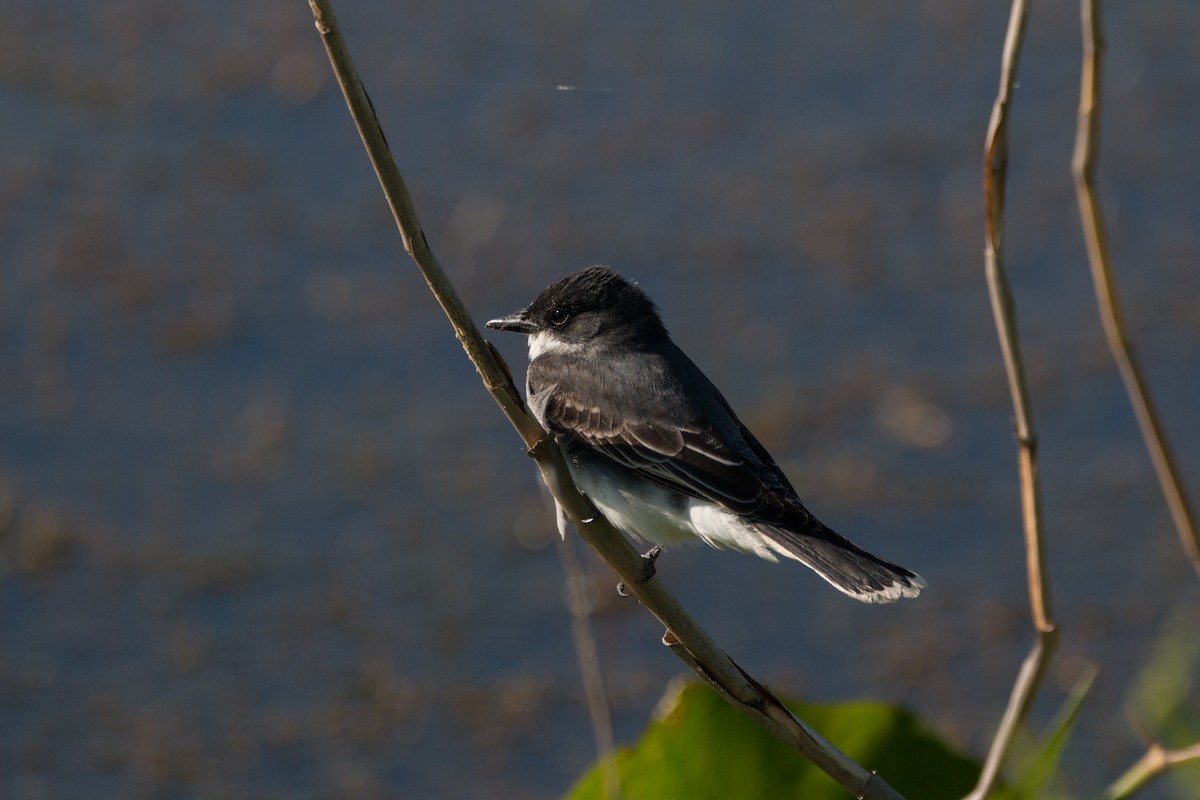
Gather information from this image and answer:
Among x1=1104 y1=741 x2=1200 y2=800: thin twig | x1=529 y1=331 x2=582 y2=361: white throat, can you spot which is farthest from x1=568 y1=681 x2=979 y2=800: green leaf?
x1=529 y1=331 x2=582 y2=361: white throat

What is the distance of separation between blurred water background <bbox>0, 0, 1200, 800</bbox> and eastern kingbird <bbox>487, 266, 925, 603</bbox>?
3.53 meters

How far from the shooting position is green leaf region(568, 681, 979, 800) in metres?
3.65

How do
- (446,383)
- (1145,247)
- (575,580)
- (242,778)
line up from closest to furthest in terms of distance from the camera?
(575,580)
(242,778)
(446,383)
(1145,247)

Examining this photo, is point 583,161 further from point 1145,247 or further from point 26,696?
point 26,696

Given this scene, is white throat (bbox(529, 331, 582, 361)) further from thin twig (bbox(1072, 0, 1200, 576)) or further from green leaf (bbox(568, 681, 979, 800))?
thin twig (bbox(1072, 0, 1200, 576))

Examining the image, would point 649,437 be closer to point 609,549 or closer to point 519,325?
point 519,325

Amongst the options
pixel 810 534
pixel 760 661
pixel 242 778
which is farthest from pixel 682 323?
pixel 810 534

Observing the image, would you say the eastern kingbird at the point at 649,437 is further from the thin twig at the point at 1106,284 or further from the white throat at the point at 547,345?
the thin twig at the point at 1106,284

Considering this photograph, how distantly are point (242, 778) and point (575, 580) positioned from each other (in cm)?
467

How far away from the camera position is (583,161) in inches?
443

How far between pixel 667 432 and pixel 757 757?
982 mm

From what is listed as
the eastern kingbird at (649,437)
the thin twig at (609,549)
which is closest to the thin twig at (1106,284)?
the eastern kingbird at (649,437)

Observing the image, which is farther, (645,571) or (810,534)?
(810,534)

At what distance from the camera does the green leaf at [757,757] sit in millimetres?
3648
